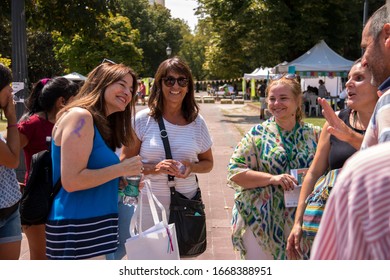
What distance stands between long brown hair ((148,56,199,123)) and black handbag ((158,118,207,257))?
0.74 ft

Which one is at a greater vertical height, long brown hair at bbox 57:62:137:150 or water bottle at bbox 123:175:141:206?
long brown hair at bbox 57:62:137:150

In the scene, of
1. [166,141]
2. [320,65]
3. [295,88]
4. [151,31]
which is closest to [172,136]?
[166,141]

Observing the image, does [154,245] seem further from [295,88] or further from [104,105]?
[295,88]

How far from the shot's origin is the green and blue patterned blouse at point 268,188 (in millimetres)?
3211

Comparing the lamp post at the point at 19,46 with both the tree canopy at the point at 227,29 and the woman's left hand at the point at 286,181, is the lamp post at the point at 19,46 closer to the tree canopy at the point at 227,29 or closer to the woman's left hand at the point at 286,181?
the tree canopy at the point at 227,29

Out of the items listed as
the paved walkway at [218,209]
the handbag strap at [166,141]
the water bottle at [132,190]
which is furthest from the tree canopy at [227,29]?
the water bottle at [132,190]

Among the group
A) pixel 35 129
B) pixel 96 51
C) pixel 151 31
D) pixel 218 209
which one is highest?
pixel 151 31

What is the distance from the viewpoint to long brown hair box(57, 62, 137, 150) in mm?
2805

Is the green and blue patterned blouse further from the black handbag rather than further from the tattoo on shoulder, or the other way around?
the tattoo on shoulder

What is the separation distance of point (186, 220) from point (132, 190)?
604 mm

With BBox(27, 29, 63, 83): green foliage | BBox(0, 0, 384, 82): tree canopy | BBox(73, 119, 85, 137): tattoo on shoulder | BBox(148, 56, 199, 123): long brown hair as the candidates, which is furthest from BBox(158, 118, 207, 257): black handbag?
BBox(27, 29, 63, 83): green foliage

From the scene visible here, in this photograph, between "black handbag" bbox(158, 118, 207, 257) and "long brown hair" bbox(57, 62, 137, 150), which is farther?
"black handbag" bbox(158, 118, 207, 257)

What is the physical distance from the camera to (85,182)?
262 centimetres
